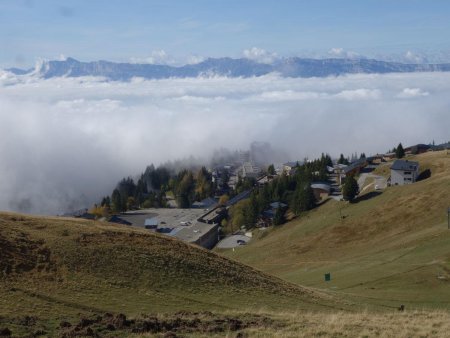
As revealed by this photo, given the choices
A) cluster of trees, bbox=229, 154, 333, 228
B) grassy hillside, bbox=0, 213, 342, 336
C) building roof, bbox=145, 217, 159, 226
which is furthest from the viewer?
building roof, bbox=145, 217, 159, 226

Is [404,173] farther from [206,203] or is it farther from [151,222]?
[206,203]

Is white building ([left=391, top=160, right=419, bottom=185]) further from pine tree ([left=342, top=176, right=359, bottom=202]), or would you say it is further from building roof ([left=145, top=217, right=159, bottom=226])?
building roof ([left=145, top=217, right=159, bottom=226])

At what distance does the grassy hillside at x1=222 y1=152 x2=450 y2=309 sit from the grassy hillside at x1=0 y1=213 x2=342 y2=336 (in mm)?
10457

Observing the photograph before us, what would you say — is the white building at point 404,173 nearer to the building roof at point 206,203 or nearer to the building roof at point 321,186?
the building roof at point 321,186

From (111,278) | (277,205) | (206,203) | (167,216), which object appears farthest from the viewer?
(206,203)

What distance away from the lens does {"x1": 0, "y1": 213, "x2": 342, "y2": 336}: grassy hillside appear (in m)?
25.8

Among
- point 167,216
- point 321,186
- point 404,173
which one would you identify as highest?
point 404,173

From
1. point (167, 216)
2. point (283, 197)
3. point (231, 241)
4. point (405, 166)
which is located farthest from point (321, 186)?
point (167, 216)

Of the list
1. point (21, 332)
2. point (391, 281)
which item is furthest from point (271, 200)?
point (21, 332)

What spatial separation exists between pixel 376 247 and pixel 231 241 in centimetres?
4782

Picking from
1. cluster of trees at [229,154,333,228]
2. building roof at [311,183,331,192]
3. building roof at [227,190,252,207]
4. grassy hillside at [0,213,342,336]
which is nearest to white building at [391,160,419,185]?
building roof at [311,183,331,192]

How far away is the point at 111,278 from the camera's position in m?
31.0

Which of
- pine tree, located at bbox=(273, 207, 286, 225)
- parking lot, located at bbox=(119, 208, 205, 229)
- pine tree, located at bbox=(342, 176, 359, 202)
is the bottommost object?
parking lot, located at bbox=(119, 208, 205, 229)

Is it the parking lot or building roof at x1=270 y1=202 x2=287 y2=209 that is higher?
building roof at x1=270 y1=202 x2=287 y2=209
